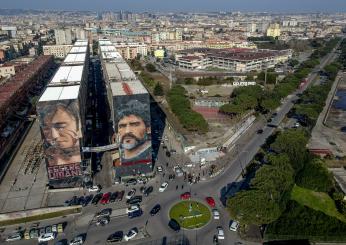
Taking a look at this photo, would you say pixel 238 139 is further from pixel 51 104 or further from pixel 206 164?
pixel 51 104

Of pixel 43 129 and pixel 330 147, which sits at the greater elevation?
pixel 43 129

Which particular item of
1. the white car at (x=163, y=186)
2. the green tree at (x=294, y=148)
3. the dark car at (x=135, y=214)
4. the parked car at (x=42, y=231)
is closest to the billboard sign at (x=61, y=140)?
the parked car at (x=42, y=231)

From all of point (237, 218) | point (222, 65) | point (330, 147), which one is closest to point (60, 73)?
point (237, 218)

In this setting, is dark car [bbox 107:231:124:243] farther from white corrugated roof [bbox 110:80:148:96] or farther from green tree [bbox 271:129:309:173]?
green tree [bbox 271:129:309:173]

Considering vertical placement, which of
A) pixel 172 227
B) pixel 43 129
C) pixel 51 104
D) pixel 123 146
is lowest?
pixel 172 227

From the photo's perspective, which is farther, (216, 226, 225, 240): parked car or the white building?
the white building

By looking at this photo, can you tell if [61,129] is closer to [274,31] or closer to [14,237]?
[14,237]

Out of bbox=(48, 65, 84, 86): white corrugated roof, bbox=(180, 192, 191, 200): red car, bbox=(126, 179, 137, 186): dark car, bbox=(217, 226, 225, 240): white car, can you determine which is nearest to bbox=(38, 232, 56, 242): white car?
bbox=(126, 179, 137, 186): dark car
